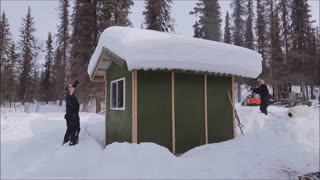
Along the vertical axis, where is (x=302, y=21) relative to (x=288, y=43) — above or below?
above

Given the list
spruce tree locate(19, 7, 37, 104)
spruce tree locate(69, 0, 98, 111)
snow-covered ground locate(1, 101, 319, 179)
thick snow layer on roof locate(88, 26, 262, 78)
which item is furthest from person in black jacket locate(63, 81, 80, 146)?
spruce tree locate(19, 7, 37, 104)

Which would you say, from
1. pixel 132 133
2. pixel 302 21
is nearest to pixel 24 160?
pixel 132 133

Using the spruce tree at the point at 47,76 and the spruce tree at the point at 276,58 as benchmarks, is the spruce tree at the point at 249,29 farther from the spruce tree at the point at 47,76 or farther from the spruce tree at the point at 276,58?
the spruce tree at the point at 47,76

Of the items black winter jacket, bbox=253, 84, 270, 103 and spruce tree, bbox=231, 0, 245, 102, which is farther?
spruce tree, bbox=231, 0, 245, 102

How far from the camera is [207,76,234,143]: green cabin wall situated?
9.94 metres

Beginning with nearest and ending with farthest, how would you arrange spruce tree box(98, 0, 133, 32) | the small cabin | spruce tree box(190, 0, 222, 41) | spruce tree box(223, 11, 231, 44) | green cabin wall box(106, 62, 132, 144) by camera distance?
the small cabin < green cabin wall box(106, 62, 132, 144) < spruce tree box(98, 0, 133, 32) < spruce tree box(190, 0, 222, 41) < spruce tree box(223, 11, 231, 44)

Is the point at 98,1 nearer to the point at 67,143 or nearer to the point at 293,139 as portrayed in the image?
the point at 67,143

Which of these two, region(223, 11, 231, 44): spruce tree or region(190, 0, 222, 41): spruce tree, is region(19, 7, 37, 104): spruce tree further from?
region(223, 11, 231, 44): spruce tree

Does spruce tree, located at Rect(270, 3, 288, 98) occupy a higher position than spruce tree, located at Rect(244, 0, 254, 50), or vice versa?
spruce tree, located at Rect(244, 0, 254, 50)

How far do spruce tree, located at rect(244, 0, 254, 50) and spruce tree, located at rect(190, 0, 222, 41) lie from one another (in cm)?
618

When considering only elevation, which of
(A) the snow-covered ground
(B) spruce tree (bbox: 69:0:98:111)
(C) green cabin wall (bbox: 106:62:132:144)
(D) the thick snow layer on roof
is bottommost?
(A) the snow-covered ground

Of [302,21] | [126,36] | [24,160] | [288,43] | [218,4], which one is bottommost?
[24,160]

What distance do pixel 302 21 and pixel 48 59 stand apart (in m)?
35.4

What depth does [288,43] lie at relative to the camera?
33.9 meters
